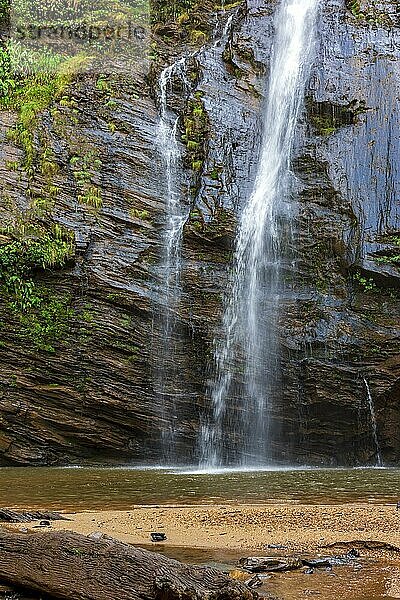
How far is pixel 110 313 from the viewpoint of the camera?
45.4 feet

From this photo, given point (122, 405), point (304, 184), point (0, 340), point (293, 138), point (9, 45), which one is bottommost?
point (122, 405)

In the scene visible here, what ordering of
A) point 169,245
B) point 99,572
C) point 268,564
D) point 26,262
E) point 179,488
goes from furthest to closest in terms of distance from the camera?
point 169,245 < point 26,262 < point 179,488 < point 268,564 < point 99,572

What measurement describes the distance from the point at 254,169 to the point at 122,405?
6083 millimetres

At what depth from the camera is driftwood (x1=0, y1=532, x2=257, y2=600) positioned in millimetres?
2834

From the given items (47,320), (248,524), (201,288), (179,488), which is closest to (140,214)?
(201,288)

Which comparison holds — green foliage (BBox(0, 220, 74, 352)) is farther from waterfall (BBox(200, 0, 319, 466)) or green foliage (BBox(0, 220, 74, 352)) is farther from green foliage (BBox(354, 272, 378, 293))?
green foliage (BBox(354, 272, 378, 293))

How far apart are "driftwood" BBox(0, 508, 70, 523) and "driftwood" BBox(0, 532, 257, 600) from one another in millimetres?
2082

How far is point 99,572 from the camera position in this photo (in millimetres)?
3012

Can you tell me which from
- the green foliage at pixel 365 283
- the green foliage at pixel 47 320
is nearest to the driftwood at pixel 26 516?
the green foliage at pixel 47 320

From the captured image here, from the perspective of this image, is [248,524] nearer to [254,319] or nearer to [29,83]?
[254,319]

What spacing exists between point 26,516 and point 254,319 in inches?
347

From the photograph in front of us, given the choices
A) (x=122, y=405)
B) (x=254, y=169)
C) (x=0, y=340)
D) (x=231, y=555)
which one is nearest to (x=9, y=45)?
(x=254, y=169)

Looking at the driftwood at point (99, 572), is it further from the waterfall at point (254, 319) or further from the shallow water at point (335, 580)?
the waterfall at point (254, 319)

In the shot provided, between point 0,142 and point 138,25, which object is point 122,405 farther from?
point 138,25
